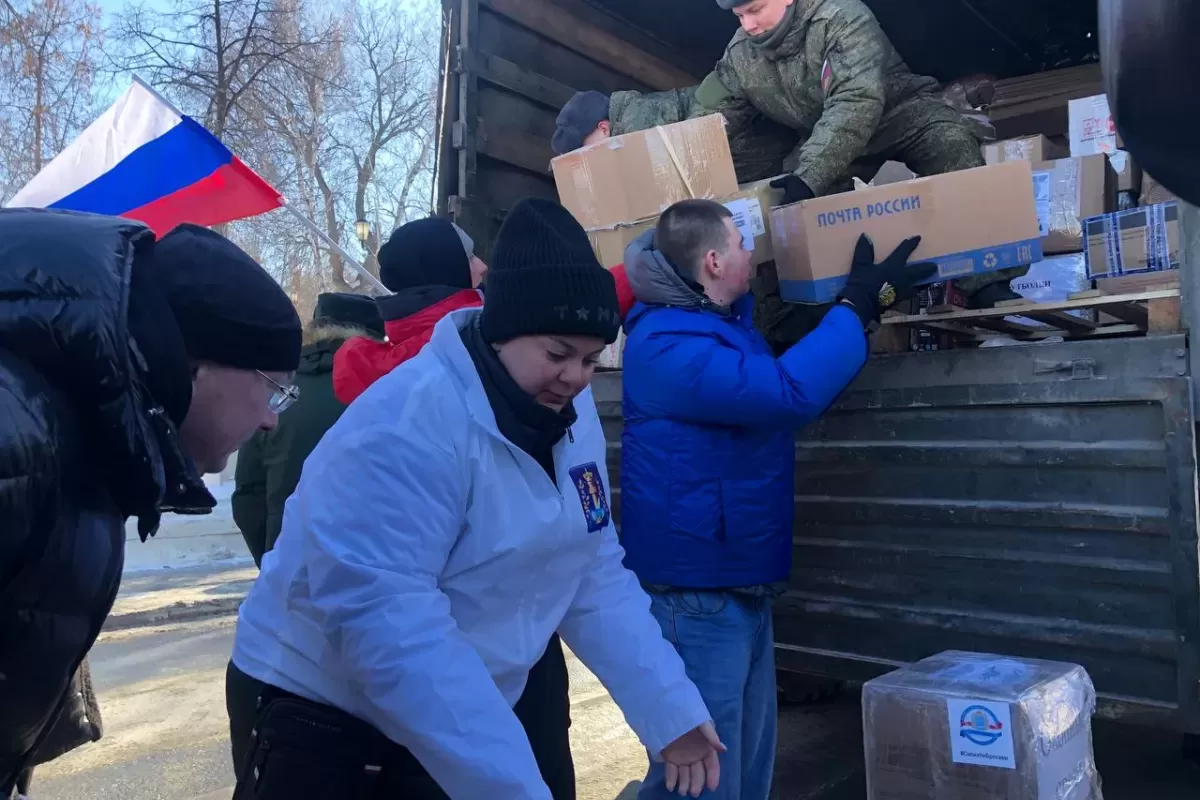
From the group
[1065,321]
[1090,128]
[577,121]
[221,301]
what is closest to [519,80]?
[577,121]

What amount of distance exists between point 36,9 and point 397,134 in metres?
7.97

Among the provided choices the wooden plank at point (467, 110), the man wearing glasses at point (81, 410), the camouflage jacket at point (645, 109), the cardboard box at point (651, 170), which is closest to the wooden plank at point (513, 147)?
the wooden plank at point (467, 110)

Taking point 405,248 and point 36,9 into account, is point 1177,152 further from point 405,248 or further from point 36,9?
point 36,9

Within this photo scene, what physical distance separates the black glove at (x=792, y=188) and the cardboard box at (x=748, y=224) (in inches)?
0.9

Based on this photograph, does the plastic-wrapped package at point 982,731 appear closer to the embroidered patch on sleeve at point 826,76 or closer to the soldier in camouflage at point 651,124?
the embroidered patch on sleeve at point 826,76

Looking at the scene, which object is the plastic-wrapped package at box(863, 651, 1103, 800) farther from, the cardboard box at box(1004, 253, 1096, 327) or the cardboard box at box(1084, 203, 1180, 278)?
the cardboard box at box(1004, 253, 1096, 327)

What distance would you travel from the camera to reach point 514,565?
1.59 meters

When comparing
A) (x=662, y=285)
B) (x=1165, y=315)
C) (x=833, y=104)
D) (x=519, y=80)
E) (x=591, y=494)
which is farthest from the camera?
(x=519, y=80)

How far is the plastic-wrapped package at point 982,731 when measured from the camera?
217cm

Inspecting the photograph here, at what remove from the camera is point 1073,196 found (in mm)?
3539

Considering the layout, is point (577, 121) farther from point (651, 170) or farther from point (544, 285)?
point (544, 285)

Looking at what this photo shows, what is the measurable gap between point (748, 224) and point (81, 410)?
216 cm

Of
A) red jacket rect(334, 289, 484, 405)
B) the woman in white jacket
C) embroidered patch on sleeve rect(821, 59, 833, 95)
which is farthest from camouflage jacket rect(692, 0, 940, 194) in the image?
the woman in white jacket

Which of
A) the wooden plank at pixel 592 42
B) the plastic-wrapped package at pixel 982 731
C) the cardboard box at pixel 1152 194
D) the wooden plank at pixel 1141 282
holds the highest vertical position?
the wooden plank at pixel 592 42
